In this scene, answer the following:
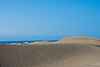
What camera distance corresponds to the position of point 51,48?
14.5 m

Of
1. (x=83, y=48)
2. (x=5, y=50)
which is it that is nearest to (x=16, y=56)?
(x=5, y=50)

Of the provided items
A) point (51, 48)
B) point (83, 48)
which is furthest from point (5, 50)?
point (83, 48)

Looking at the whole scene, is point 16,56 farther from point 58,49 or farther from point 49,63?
point 58,49

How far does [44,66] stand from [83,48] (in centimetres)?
566

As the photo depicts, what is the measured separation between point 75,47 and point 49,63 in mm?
4279

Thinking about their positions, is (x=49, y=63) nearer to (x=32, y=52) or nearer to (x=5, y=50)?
(x=32, y=52)

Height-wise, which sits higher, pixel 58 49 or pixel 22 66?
pixel 58 49

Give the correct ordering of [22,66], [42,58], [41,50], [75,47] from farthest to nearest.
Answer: [75,47] < [41,50] < [42,58] < [22,66]

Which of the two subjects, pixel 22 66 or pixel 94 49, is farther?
pixel 94 49

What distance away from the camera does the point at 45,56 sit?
13.3 m

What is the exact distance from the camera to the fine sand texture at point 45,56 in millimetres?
12211

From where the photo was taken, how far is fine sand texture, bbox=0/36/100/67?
1221cm

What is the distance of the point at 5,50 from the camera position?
12.9 m

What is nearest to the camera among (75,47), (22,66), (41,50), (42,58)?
(22,66)
